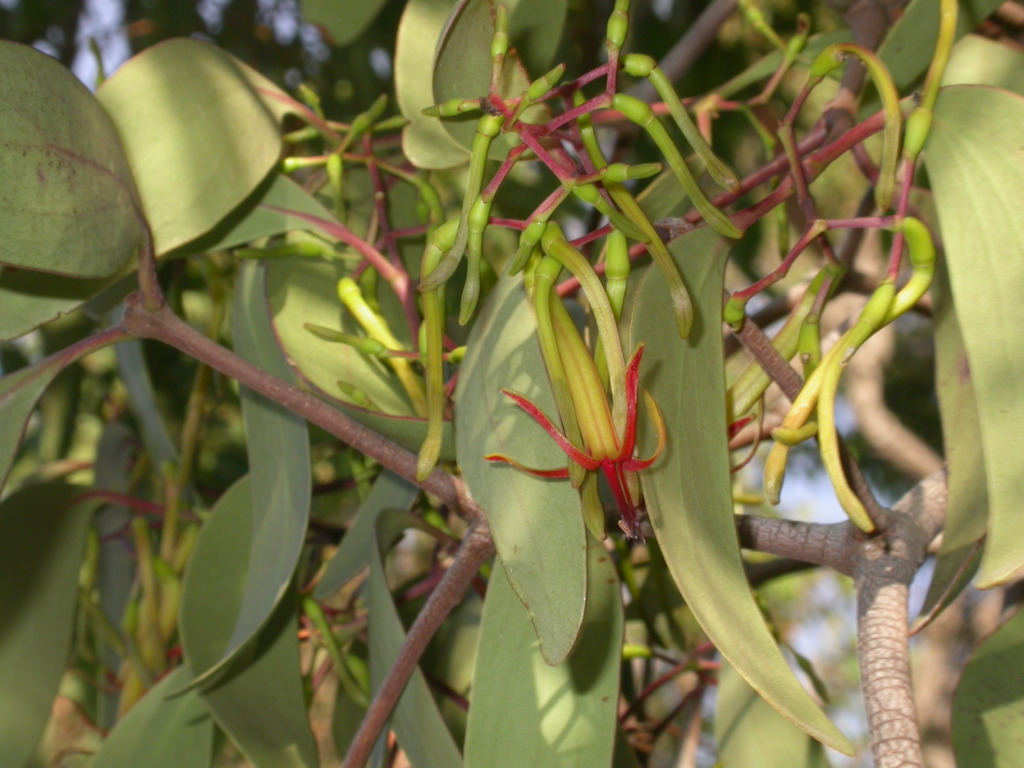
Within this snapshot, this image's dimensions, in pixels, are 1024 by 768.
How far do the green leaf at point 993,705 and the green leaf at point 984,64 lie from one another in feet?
0.82

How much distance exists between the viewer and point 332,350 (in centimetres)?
47

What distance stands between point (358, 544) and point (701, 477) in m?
0.22

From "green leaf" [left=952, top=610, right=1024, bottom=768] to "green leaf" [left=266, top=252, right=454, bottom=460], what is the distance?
247 mm

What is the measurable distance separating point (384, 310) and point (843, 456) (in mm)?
250

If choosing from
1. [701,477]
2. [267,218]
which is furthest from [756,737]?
[267,218]

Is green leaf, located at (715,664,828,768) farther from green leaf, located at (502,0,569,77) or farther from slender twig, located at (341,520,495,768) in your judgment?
green leaf, located at (502,0,569,77)

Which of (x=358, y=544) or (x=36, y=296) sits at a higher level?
(x=36, y=296)

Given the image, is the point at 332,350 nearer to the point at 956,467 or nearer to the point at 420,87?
the point at 420,87

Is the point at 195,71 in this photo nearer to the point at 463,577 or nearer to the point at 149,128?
the point at 149,128

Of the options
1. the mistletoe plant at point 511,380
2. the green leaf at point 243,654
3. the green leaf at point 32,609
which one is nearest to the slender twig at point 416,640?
the mistletoe plant at point 511,380

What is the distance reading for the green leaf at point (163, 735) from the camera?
0.51 metres

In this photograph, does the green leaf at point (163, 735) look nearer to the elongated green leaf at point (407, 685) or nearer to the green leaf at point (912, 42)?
the elongated green leaf at point (407, 685)

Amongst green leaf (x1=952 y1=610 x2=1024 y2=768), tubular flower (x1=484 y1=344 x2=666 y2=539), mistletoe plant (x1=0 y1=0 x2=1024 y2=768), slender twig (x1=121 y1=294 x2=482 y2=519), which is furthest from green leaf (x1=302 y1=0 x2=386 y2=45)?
green leaf (x1=952 y1=610 x2=1024 y2=768)

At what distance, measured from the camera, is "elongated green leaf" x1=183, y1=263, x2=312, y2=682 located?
16.6 inches
